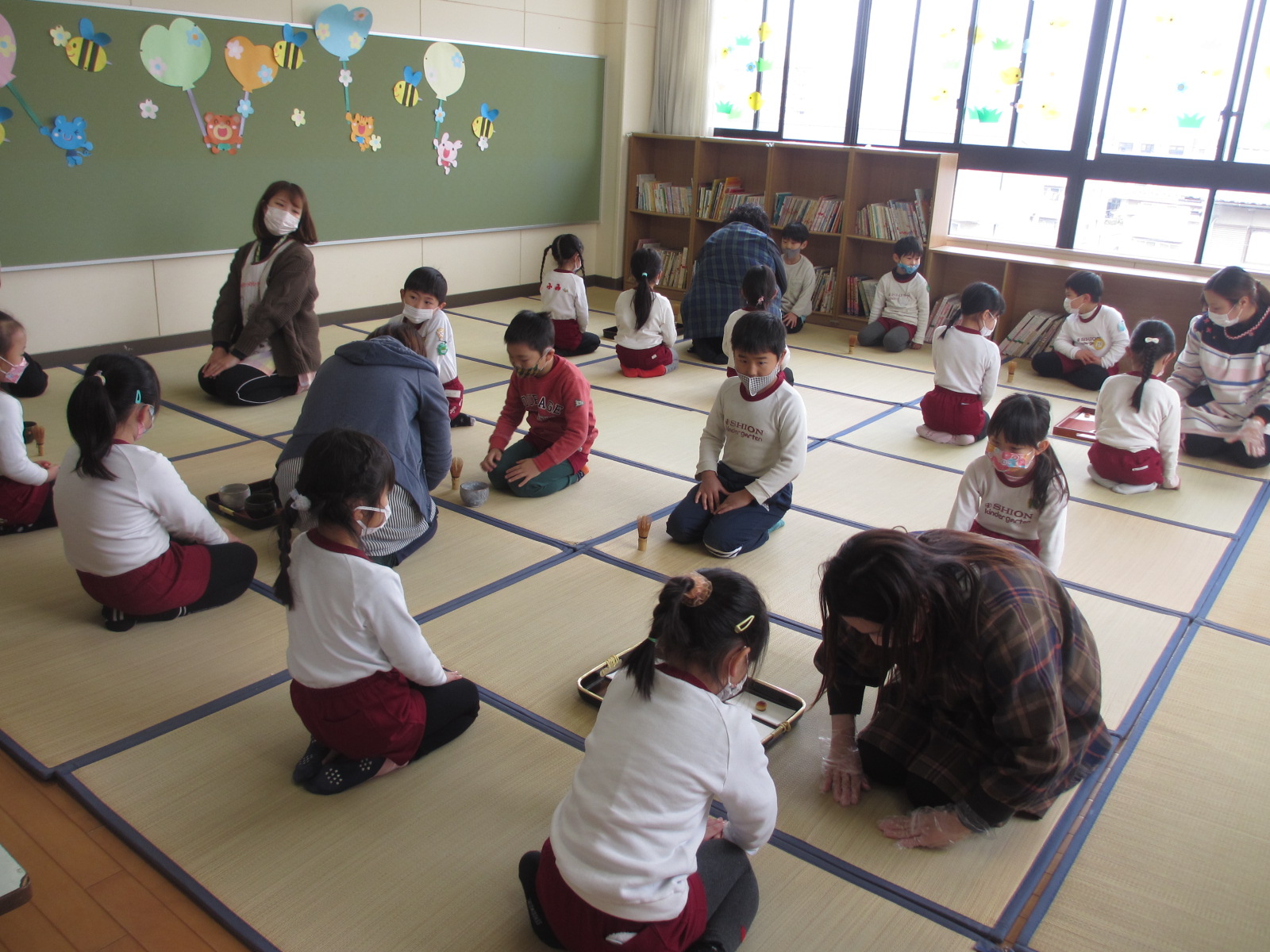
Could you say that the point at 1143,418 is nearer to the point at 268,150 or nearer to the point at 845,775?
the point at 845,775

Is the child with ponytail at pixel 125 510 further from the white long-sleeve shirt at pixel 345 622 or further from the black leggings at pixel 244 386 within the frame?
→ the black leggings at pixel 244 386

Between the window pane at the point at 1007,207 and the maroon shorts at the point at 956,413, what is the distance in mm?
2466

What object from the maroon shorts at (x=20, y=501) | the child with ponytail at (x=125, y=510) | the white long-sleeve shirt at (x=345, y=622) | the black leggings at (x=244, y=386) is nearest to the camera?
the white long-sleeve shirt at (x=345, y=622)

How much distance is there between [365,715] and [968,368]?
3.29m

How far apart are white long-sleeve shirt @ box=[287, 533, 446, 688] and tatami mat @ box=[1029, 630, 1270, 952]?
1.26m

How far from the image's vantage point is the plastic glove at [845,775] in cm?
204

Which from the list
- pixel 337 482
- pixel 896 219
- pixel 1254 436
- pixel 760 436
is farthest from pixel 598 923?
pixel 896 219

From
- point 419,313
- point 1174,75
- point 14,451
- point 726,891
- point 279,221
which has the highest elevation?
point 1174,75

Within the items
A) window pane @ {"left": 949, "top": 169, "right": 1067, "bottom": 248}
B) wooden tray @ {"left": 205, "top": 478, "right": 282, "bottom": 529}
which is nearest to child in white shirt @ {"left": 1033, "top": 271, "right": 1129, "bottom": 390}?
window pane @ {"left": 949, "top": 169, "right": 1067, "bottom": 248}

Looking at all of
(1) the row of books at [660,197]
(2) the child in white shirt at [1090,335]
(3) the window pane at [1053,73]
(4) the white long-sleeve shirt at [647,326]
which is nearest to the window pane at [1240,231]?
(2) the child in white shirt at [1090,335]

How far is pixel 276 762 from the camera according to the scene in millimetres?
2117

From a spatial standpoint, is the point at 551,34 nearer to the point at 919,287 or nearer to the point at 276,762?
the point at 919,287

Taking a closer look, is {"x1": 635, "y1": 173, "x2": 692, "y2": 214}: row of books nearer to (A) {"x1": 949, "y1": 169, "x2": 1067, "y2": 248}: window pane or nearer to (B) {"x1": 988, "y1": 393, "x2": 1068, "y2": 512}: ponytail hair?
(A) {"x1": 949, "y1": 169, "x2": 1067, "y2": 248}: window pane

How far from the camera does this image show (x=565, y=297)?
561cm
